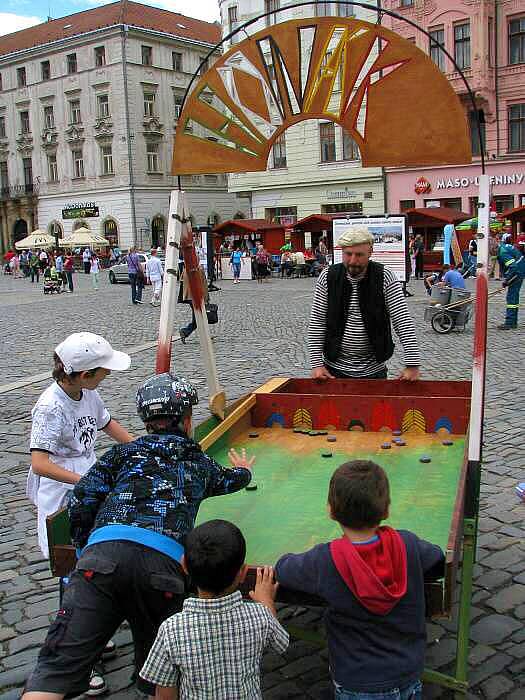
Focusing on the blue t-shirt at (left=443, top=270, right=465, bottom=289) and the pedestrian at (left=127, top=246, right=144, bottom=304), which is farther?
the pedestrian at (left=127, top=246, right=144, bottom=304)

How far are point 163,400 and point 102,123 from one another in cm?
5557

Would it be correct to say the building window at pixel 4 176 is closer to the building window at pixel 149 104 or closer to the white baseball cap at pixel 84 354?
the building window at pixel 149 104

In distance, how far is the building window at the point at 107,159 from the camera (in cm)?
5484

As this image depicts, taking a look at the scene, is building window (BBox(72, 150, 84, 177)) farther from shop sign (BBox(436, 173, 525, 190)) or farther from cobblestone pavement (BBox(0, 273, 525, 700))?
cobblestone pavement (BBox(0, 273, 525, 700))

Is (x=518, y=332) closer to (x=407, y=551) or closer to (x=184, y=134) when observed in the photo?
(x=184, y=134)

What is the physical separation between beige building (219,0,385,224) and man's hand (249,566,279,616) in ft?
124

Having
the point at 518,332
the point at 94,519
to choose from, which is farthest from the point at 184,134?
the point at 518,332

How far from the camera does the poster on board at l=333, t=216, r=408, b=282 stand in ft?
72.8

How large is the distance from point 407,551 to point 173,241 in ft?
9.11

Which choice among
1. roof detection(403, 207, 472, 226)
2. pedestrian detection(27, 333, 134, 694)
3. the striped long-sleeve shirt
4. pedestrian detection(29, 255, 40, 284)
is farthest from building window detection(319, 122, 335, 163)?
pedestrian detection(27, 333, 134, 694)

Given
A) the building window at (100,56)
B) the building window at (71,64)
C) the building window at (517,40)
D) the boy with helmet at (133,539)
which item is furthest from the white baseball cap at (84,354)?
the building window at (71,64)

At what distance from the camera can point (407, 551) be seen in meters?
2.54

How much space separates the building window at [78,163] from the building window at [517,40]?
33261mm

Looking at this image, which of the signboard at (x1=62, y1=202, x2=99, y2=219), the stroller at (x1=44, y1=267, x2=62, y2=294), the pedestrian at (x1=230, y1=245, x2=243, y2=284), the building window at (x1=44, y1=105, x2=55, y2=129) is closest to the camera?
the stroller at (x1=44, y1=267, x2=62, y2=294)
